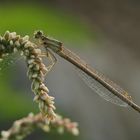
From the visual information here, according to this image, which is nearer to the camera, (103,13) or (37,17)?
(37,17)

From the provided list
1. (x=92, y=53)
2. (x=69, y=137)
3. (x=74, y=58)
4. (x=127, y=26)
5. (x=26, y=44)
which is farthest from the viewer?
(x=127, y=26)

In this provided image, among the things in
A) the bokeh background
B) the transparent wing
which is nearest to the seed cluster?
the transparent wing

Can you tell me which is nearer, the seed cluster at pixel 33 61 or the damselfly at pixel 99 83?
the seed cluster at pixel 33 61

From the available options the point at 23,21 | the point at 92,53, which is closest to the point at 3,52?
the point at 92,53

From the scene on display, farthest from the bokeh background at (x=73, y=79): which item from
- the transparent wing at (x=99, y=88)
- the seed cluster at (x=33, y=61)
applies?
the seed cluster at (x=33, y=61)

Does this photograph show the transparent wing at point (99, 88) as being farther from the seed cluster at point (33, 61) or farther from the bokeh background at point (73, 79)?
the bokeh background at point (73, 79)

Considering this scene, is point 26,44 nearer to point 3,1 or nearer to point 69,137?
point 69,137

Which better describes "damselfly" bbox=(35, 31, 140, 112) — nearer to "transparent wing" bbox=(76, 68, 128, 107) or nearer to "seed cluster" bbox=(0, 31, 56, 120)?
"transparent wing" bbox=(76, 68, 128, 107)
